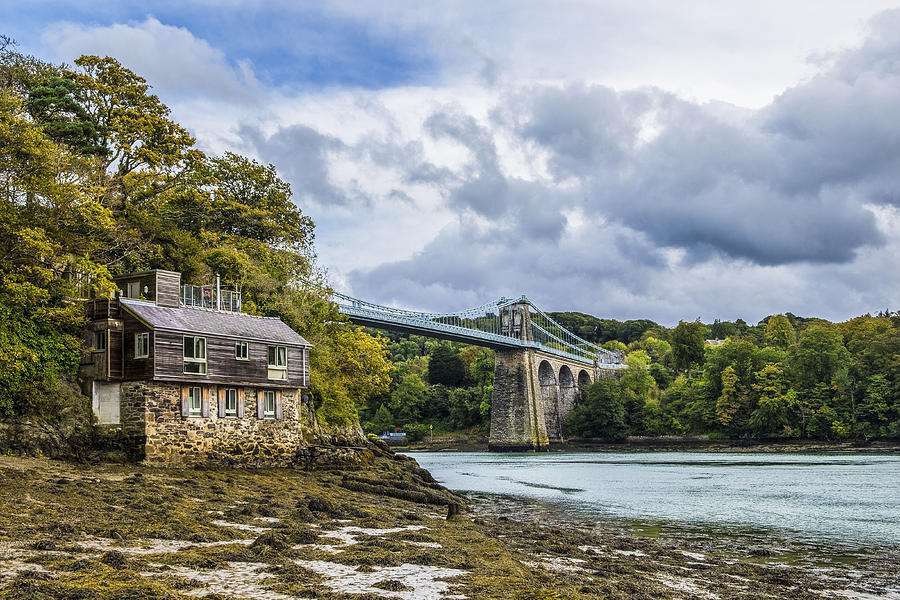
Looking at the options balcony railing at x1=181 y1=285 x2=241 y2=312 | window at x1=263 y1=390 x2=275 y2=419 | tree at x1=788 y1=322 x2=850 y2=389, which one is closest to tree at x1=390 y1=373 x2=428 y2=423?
tree at x1=788 y1=322 x2=850 y2=389

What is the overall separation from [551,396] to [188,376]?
8850 centimetres

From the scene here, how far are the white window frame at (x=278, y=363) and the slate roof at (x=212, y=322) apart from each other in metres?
0.32

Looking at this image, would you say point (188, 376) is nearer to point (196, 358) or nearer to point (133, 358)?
point (196, 358)

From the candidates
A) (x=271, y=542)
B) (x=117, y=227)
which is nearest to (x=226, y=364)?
(x=117, y=227)

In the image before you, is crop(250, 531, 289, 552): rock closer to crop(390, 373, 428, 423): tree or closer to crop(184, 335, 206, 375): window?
crop(184, 335, 206, 375): window

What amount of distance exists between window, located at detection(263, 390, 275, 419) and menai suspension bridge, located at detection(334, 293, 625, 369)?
1501 inches

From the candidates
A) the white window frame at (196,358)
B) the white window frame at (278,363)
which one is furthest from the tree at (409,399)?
the white window frame at (196,358)

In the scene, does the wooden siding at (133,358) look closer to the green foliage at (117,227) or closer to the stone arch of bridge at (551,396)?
the green foliage at (117,227)

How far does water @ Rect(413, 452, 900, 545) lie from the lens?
1024 inches

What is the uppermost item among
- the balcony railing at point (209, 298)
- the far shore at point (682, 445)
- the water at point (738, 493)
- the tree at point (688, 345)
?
the tree at point (688, 345)

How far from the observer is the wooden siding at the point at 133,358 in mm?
24969

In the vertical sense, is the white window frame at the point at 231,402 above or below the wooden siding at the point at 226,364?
below

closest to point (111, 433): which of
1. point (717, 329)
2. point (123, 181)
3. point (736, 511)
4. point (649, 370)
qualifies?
point (123, 181)

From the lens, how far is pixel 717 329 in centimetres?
18088
